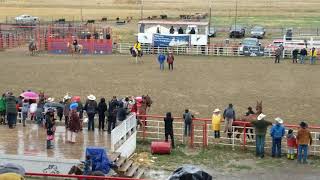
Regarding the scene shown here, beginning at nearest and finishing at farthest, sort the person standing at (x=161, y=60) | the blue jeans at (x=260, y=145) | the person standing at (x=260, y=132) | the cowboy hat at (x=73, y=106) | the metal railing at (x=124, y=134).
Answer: the metal railing at (x=124, y=134), the person standing at (x=260, y=132), the blue jeans at (x=260, y=145), the cowboy hat at (x=73, y=106), the person standing at (x=161, y=60)

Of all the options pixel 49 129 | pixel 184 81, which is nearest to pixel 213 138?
pixel 49 129

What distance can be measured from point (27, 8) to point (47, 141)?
3187 inches

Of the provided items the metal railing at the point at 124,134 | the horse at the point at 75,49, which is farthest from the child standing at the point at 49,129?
the horse at the point at 75,49

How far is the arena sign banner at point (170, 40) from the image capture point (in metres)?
45.0

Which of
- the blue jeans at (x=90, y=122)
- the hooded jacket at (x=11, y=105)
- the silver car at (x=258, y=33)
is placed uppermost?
the silver car at (x=258, y=33)

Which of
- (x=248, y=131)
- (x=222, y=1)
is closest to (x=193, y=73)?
(x=248, y=131)

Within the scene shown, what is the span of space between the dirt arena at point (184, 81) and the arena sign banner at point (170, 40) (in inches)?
115

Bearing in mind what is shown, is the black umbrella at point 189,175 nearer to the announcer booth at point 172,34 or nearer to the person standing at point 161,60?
the person standing at point 161,60

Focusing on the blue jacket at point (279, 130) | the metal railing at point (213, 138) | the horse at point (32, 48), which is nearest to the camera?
the blue jacket at point (279, 130)

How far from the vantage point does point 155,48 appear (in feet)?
147

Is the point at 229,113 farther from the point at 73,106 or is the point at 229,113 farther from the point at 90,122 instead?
the point at 73,106

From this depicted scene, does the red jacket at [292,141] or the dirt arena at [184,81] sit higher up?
the dirt arena at [184,81]

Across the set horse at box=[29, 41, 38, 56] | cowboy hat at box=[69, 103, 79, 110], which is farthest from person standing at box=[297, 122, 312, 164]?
horse at box=[29, 41, 38, 56]

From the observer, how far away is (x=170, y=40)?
4497 centimetres
